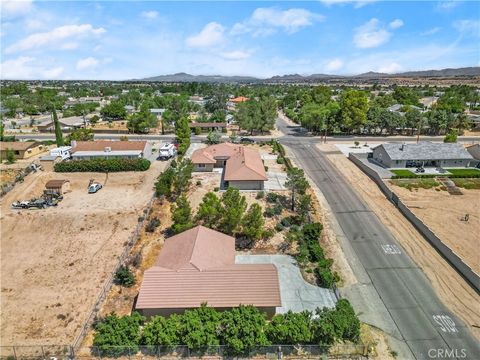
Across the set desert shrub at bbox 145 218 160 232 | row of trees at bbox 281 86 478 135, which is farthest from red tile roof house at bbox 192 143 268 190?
row of trees at bbox 281 86 478 135

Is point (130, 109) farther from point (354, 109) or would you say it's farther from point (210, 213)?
point (210, 213)

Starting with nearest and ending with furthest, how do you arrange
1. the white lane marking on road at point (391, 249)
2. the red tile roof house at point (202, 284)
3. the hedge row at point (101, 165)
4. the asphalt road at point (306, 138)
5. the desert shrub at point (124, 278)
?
the red tile roof house at point (202, 284), the desert shrub at point (124, 278), the white lane marking on road at point (391, 249), the hedge row at point (101, 165), the asphalt road at point (306, 138)

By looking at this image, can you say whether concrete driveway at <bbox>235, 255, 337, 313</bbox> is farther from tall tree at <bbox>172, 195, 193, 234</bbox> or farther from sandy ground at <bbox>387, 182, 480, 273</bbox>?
sandy ground at <bbox>387, 182, 480, 273</bbox>

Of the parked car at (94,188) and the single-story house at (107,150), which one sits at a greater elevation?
the single-story house at (107,150)

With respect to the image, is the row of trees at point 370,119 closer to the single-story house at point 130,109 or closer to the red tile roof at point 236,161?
the red tile roof at point 236,161

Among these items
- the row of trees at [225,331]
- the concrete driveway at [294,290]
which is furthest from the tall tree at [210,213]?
the row of trees at [225,331]

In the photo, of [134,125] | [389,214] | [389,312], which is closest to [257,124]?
[134,125]

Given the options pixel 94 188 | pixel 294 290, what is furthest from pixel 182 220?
pixel 94 188
